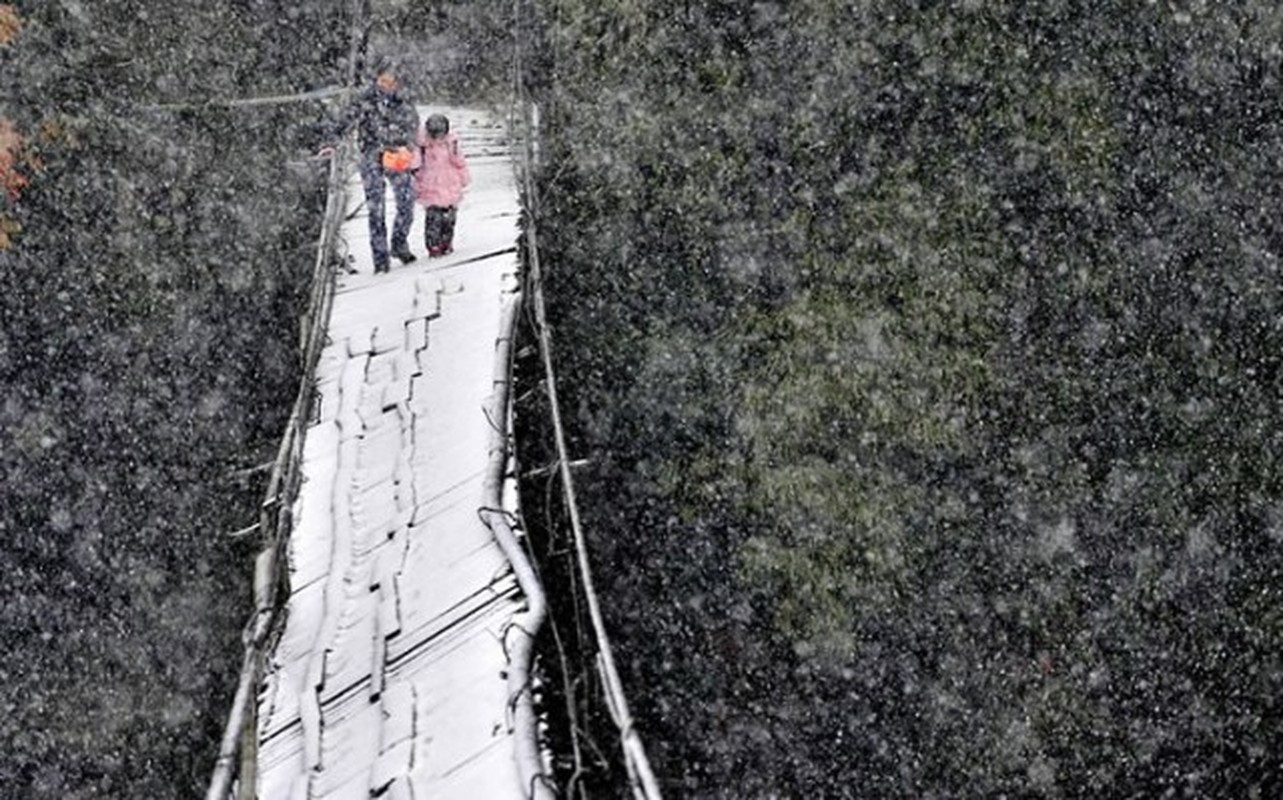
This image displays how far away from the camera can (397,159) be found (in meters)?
9.20

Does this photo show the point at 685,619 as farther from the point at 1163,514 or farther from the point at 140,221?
the point at 140,221

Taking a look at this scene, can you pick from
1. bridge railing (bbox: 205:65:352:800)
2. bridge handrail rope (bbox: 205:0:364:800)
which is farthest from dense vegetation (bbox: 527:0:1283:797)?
bridge railing (bbox: 205:65:352:800)

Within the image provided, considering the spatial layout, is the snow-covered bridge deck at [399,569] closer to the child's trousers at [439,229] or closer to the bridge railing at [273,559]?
the bridge railing at [273,559]

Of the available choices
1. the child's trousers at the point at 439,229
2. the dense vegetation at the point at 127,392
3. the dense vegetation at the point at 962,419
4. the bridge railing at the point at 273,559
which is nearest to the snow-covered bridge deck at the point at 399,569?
the bridge railing at the point at 273,559

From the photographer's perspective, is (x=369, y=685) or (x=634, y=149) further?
(x=634, y=149)

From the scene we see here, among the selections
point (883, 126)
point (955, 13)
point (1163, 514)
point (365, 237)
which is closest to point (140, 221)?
point (365, 237)

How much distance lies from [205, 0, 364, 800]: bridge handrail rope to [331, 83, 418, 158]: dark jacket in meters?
0.90

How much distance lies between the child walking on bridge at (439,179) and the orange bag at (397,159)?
6.6 inches

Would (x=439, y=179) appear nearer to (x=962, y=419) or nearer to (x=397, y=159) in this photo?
(x=397, y=159)

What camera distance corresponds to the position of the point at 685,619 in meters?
10.9

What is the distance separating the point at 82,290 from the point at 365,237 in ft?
9.79

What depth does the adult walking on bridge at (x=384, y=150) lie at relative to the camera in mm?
9102

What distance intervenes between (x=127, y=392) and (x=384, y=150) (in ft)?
13.0

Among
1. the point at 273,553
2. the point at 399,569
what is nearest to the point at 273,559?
the point at 273,553
